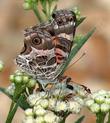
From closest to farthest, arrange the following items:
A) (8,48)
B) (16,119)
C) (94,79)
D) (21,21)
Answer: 1. (16,119)
2. (94,79)
3. (8,48)
4. (21,21)

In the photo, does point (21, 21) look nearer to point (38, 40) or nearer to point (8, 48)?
point (8, 48)

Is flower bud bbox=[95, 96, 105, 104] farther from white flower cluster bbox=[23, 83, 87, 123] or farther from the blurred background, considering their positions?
the blurred background

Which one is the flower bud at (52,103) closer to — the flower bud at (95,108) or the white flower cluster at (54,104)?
the white flower cluster at (54,104)

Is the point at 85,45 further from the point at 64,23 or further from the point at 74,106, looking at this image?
the point at 74,106

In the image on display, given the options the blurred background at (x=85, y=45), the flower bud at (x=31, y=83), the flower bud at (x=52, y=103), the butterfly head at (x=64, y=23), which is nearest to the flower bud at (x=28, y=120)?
the flower bud at (x=52, y=103)

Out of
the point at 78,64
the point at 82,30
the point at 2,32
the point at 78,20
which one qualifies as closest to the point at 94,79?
the point at 78,64

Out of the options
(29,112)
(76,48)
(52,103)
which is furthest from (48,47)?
(29,112)

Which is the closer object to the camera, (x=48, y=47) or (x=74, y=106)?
(x=74, y=106)
